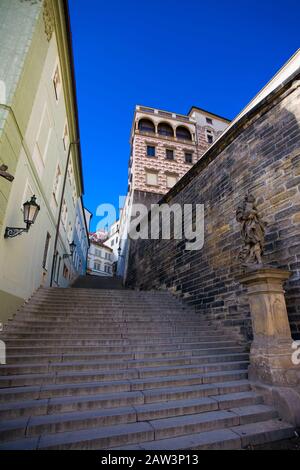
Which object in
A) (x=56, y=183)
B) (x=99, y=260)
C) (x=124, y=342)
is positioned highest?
(x=99, y=260)

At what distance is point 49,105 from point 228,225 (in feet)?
23.0

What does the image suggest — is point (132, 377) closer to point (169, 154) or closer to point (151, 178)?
Result: point (151, 178)

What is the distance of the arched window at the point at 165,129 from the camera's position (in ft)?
79.5

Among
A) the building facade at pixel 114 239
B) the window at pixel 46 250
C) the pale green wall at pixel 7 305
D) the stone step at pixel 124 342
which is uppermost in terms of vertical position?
the building facade at pixel 114 239

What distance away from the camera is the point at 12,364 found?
423 centimetres

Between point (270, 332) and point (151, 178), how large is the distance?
18384 mm

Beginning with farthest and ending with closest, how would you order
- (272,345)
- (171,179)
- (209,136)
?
(209,136)
(171,179)
(272,345)

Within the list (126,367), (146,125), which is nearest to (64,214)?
(126,367)

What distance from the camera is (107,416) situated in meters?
3.07

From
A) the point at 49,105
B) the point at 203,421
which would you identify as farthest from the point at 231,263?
the point at 49,105

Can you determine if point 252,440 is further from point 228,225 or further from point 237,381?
point 228,225

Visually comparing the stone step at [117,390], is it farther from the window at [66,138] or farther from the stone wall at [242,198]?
the window at [66,138]

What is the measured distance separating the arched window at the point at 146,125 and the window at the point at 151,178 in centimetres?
491

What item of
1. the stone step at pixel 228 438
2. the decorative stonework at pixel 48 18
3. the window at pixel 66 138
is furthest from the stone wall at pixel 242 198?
the decorative stonework at pixel 48 18
